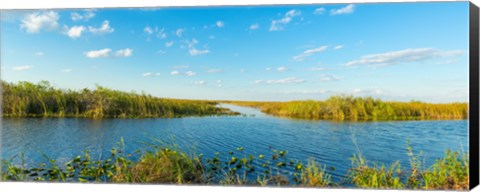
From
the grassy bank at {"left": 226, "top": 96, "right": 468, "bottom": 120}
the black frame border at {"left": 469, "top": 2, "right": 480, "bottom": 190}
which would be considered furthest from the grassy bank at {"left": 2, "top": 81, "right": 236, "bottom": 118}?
the black frame border at {"left": 469, "top": 2, "right": 480, "bottom": 190}

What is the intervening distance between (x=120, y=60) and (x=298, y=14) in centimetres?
266

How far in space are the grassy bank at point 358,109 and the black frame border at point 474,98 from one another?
45 cm

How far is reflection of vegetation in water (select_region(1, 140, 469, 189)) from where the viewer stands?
4996 mm

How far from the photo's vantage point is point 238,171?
5387 millimetres

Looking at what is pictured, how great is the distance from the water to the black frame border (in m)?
0.14

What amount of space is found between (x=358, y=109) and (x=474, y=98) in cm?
163

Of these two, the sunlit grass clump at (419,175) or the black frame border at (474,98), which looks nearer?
the black frame border at (474,98)

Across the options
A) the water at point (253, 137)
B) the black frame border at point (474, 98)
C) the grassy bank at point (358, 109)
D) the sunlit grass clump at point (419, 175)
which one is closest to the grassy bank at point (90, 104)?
the water at point (253, 137)

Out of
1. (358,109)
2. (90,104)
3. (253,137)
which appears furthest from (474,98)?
(90,104)

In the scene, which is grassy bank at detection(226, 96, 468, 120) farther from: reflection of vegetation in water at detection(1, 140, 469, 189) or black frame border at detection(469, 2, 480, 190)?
reflection of vegetation in water at detection(1, 140, 469, 189)

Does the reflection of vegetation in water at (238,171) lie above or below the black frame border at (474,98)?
below

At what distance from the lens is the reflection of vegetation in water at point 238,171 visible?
5.00 meters

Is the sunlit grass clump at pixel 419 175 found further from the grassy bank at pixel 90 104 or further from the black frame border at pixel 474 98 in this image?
the grassy bank at pixel 90 104

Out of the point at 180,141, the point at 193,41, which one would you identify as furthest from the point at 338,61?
the point at 180,141
